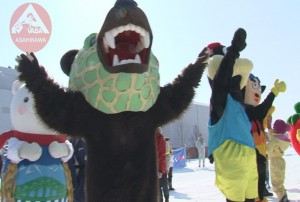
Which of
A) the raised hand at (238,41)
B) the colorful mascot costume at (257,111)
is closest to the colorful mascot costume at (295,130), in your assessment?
the colorful mascot costume at (257,111)

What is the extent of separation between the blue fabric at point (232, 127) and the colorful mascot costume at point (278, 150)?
278 centimetres

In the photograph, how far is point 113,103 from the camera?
2.09 metres

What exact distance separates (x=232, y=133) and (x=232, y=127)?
0.18 feet

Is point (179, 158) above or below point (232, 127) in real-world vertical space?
below

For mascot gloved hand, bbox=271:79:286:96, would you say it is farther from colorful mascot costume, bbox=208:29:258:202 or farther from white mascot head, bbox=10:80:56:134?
white mascot head, bbox=10:80:56:134

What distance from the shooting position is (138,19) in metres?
1.98

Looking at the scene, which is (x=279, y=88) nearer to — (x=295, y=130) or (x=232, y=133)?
(x=232, y=133)

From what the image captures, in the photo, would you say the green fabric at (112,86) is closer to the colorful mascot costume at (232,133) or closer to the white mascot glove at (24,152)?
the white mascot glove at (24,152)

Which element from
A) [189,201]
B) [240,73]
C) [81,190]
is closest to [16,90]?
[81,190]

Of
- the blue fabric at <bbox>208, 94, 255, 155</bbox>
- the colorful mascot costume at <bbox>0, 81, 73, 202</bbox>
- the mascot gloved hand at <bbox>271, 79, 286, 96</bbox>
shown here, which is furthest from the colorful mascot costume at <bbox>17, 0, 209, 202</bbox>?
the mascot gloved hand at <bbox>271, 79, 286, 96</bbox>

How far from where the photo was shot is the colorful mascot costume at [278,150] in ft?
18.8

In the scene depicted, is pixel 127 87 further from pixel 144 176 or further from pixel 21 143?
pixel 21 143

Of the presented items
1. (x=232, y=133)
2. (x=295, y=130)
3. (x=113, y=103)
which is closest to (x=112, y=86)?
(x=113, y=103)

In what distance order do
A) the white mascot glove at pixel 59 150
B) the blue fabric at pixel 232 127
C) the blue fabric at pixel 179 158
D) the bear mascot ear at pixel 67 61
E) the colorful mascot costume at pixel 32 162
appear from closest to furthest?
1. the bear mascot ear at pixel 67 61
2. the colorful mascot costume at pixel 32 162
3. the white mascot glove at pixel 59 150
4. the blue fabric at pixel 232 127
5. the blue fabric at pixel 179 158
